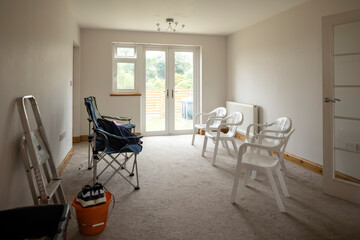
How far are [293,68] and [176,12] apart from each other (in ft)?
7.17

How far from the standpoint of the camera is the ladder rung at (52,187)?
78.7 inches

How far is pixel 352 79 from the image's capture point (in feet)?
9.01

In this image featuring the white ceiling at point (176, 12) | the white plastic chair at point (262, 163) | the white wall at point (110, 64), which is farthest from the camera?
the white wall at point (110, 64)

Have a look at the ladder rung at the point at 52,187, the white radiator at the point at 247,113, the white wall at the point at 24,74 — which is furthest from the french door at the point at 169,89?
the ladder rung at the point at 52,187

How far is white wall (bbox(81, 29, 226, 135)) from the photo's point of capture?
19.5ft

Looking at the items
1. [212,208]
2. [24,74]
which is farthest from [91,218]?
[24,74]

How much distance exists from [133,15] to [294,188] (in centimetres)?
385

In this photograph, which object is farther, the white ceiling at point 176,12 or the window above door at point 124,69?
the window above door at point 124,69

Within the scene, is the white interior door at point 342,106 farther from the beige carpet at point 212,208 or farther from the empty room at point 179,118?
the beige carpet at point 212,208

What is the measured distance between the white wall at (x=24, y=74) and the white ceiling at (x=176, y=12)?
95 centimetres

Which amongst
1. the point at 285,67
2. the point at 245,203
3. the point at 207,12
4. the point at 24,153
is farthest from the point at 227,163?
the point at 24,153

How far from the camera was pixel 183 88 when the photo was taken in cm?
674

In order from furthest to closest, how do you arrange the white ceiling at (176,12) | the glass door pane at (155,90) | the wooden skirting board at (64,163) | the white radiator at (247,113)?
the glass door pane at (155,90) → the white radiator at (247,113) → the white ceiling at (176,12) → the wooden skirting board at (64,163)

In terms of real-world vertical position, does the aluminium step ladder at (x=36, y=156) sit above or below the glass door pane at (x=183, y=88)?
below
